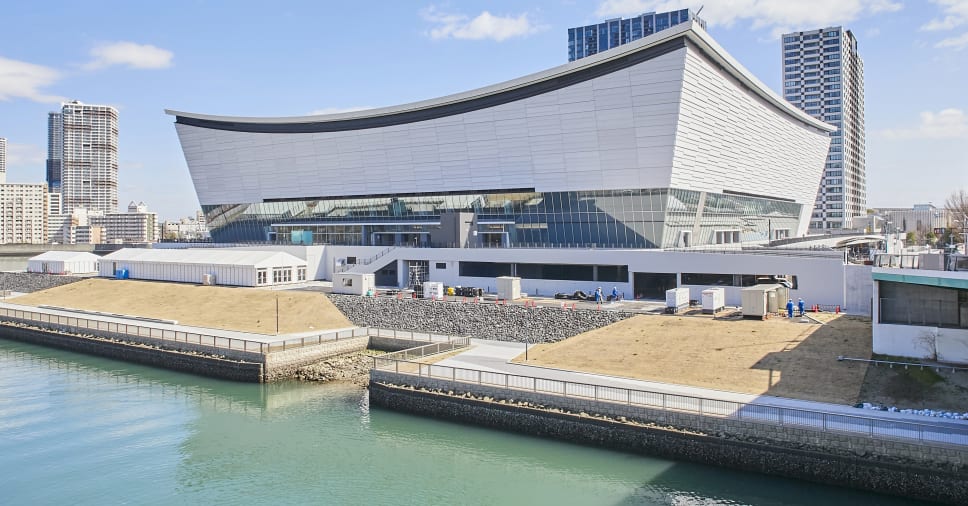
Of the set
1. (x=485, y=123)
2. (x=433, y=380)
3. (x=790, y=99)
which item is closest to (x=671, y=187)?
(x=485, y=123)

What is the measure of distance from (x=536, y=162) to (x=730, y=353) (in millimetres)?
30382

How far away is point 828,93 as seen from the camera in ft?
484

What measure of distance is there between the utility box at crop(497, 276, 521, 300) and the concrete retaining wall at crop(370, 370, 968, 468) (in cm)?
1757

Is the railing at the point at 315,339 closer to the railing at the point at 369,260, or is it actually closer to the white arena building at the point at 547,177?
the white arena building at the point at 547,177

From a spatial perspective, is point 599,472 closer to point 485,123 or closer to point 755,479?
point 755,479

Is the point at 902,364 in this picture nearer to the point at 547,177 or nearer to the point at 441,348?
the point at 441,348

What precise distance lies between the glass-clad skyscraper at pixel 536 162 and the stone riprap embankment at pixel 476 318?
13754 mm

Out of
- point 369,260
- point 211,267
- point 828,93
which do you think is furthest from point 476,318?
point 828,93

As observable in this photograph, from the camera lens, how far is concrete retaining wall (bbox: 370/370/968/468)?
61.2 ft

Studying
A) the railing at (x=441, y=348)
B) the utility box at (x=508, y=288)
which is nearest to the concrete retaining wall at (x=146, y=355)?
the railing at (x=441, y=348)

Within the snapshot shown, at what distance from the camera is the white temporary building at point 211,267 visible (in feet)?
192

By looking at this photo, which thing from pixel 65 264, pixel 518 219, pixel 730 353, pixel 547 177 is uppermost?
pixel 547 177

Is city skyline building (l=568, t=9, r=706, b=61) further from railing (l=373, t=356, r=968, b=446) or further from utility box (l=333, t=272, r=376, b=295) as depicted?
railing (l=373, t=356, r=968, b=446)

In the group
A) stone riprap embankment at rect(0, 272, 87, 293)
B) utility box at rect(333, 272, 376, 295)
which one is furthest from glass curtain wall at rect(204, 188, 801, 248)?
stone riprap embankment at rect(0, 272, 87, 293)
